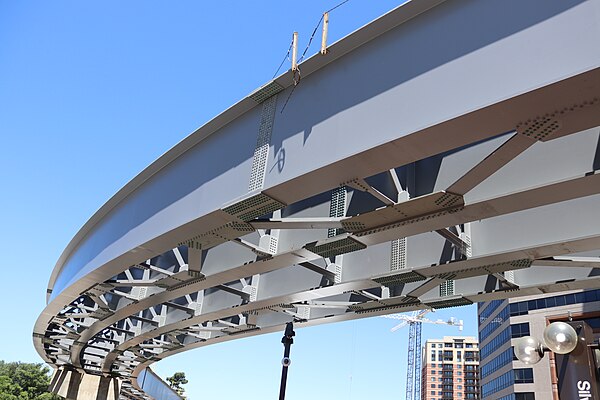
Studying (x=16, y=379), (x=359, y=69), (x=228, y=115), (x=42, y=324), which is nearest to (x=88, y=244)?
(x=42, y=324)

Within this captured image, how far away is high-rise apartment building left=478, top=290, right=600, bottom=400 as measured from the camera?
6544cm

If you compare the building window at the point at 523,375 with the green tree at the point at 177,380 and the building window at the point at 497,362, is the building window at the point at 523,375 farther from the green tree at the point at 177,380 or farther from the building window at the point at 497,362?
the green tree at the point at 177,380

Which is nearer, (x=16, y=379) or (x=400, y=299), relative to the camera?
(x=400, y=299)

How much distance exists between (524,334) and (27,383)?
60.2m

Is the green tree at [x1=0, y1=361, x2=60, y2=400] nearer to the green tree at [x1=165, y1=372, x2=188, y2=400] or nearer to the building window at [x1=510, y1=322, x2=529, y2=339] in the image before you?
the green tree at [x1=165, y1=372, x2=188, y2=400]

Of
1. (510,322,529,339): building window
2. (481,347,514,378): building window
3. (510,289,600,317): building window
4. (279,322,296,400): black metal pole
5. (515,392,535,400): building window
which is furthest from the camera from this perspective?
(481,347,514,378): building window

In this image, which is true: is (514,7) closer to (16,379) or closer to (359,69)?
(359,69)

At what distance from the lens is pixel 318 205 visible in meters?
9.44

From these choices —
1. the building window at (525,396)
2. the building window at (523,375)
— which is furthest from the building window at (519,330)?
the building window at (525,396)

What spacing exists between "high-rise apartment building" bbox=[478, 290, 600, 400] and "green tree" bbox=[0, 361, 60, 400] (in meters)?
51.4

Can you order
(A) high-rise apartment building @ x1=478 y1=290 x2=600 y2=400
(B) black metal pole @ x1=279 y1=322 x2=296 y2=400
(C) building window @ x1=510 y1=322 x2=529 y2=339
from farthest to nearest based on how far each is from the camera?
1. (C) building window @ x1=510 y1=322 x2=529 y2=339
2. (A) high-rise apartment building @ x1=478 y1=290 x2=600 y2=400
3. (B) black metal pole @ x1=279 y1=322 x2=296 y2=400

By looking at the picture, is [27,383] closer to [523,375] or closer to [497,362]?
[523,375]

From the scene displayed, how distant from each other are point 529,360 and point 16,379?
40812mm

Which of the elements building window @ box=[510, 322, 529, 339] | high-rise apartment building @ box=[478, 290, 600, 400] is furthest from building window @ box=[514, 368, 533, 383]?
building window @ box=[510, 322, 529, 339]
